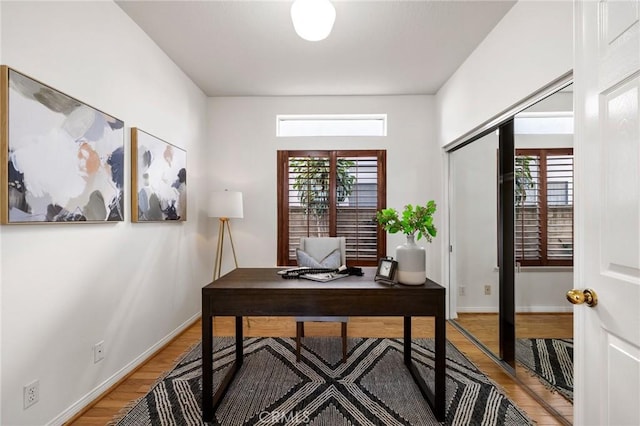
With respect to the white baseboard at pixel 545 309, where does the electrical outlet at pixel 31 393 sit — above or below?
below

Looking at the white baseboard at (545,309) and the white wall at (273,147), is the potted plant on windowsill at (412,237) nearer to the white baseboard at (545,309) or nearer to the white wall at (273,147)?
the white baseboard at (545,309)

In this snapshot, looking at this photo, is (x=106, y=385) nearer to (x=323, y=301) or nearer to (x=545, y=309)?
(x=323, y=301)

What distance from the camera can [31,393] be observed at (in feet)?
5.09

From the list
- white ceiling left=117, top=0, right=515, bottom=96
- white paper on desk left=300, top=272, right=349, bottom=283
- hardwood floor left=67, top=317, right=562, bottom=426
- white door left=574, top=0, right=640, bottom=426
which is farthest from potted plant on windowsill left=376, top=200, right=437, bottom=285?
white ceiling left=117, top=0, right=515, bottom=96

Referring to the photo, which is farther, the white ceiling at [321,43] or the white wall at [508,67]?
the white ceiling at [321,43]

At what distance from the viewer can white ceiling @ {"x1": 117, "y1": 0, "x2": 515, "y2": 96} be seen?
224 cm

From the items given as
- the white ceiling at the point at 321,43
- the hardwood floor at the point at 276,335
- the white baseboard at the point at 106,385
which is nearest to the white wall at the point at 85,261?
the white baseboard at the point at 106,385

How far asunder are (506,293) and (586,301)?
145 cm

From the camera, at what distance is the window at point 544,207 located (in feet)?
5.96

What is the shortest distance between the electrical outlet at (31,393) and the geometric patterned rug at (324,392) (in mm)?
463

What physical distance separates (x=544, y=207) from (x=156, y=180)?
306 centimetres

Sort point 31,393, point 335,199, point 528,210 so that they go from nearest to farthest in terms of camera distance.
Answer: point 31,393, point 528,210, point 335,199

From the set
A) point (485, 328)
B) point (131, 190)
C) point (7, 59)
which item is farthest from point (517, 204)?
point (7, 59)

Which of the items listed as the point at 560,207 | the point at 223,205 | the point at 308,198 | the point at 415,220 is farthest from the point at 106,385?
the point at 560,207
